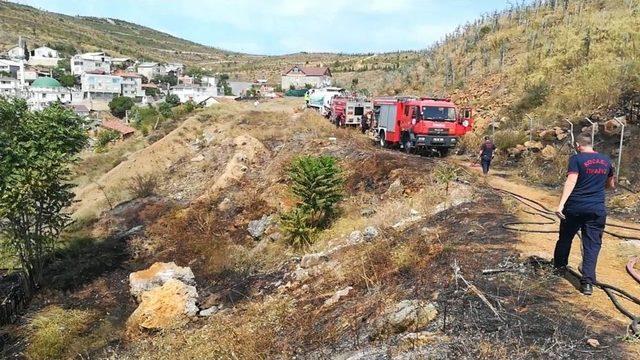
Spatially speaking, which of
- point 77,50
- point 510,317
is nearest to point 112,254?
point 510,317

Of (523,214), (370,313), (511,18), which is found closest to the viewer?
(370,313)

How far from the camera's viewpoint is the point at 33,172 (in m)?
14.1

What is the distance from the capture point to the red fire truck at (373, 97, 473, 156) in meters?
18.1

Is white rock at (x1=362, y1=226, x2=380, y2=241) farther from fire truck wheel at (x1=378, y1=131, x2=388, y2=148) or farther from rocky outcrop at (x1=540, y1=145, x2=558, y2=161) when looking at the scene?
fire truck wheel at (x1=378, y1=131, x2=388, y2=148)

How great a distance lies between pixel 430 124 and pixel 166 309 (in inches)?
470

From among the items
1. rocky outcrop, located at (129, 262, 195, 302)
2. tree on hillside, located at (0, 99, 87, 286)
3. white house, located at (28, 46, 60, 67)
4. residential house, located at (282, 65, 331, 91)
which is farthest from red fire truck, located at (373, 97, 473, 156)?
white house, located at (28, 46, 60, 67)

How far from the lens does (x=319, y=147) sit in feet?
65.8

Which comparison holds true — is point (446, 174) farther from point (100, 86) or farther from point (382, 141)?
point (100, 86)

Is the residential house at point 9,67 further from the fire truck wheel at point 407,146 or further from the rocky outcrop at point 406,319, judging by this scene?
the rocky outcrop at point 406,319

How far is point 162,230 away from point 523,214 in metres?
12.1

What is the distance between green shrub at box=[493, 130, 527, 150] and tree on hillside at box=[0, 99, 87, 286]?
587 inches

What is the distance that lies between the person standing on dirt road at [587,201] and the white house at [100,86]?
10942 centimetres

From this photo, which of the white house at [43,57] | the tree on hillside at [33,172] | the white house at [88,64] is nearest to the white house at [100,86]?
the white house at [88,64]

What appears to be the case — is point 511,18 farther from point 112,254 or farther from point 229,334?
point 229,334
